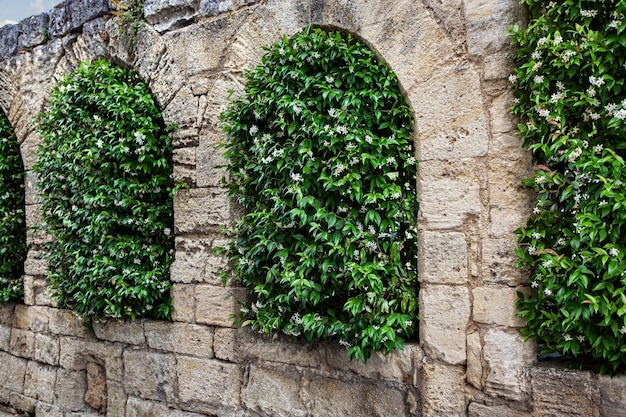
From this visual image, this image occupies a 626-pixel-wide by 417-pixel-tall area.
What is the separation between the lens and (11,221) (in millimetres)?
5199

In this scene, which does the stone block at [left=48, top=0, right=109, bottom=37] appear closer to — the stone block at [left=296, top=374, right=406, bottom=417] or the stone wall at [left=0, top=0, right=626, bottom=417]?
A: the stone wall at [left=0, top=0, right=626, bottom=417]

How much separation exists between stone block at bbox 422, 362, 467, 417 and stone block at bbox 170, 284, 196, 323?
164 cm

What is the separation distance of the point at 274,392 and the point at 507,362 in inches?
54.9

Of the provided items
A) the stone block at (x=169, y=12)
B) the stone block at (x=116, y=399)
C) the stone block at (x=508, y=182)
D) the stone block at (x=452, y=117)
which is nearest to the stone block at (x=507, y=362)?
the stone block at (x=508, y=182)

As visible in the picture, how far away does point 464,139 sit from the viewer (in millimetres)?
2729

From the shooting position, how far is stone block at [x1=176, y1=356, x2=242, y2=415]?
349 cm

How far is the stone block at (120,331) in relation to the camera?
3.97 metres

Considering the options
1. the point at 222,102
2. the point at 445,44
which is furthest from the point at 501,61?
the point at 222,102

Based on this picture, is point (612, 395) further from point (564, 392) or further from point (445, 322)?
point (445, 322)

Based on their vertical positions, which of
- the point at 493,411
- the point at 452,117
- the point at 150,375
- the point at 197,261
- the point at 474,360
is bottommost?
the point at 150,375

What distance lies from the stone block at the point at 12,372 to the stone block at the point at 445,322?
383cm

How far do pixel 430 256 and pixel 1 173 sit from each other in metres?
4.35

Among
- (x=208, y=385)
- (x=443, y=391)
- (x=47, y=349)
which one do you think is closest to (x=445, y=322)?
(x=443, y=391)

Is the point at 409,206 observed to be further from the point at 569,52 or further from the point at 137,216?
the point at 137,216
